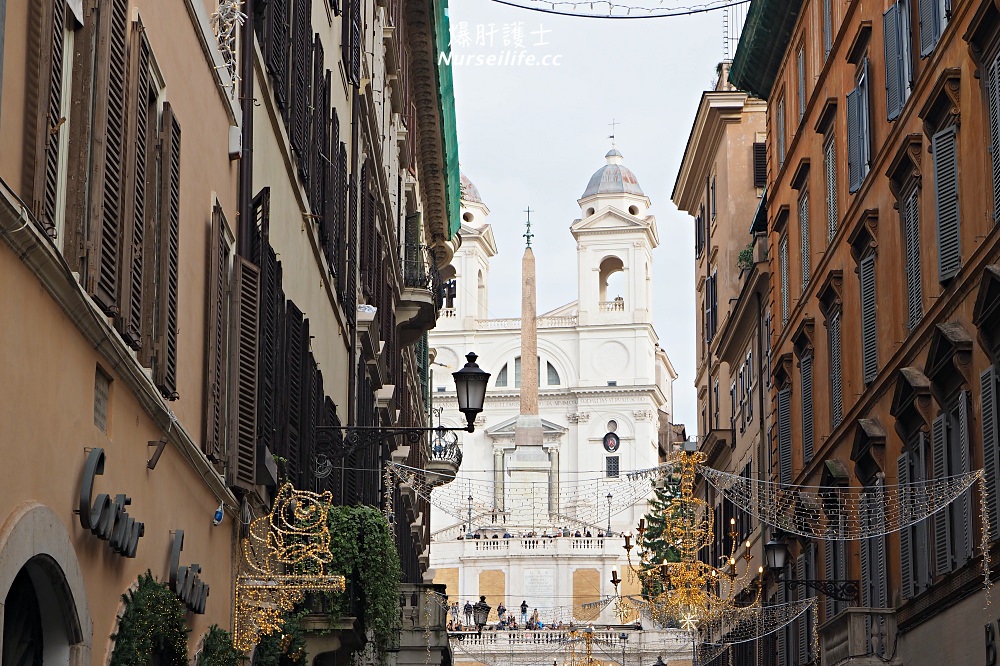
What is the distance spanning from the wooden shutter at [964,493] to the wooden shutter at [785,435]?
1397 centimetres

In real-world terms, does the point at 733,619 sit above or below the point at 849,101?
below

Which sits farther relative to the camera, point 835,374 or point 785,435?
point 785,435

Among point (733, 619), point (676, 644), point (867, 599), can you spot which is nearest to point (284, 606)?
point (867, 599)

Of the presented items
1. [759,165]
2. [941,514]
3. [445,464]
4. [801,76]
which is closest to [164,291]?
[941,514]

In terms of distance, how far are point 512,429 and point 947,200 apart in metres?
114

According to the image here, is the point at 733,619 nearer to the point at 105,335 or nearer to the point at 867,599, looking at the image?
the point at 867,599

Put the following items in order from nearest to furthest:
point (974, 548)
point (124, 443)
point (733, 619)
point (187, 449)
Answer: point (124, 443) → point (187, 449) → point (974, 548) → point (733, 619)

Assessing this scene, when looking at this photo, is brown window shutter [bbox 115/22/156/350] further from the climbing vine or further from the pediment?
the pediment

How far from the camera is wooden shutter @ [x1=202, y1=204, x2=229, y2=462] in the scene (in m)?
12.3

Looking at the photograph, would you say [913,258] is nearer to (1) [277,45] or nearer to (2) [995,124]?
(2) [995,124]

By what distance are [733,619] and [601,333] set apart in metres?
104

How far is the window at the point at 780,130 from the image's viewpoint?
34312 millimetres

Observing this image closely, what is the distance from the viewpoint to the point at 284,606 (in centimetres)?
1437

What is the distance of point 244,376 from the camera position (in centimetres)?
1358
